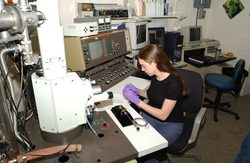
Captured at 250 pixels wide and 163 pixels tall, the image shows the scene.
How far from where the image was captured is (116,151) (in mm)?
928

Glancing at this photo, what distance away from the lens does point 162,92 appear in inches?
58.7

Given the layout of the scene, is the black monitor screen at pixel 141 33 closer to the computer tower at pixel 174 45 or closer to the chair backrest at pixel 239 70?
the computer tower at pixel 174 45

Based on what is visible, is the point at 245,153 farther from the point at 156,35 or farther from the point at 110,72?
the point at 156,35

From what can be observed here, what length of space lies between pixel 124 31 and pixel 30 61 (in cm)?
140

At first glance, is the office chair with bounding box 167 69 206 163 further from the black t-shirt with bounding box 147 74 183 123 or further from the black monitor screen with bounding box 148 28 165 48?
the black monitor screen with bounding box 148 28 165 48

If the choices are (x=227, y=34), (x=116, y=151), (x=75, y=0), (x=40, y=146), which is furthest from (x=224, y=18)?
(x=40, y=146)

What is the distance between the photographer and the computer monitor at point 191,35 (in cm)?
341

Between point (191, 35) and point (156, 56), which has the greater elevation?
point (191, 35)

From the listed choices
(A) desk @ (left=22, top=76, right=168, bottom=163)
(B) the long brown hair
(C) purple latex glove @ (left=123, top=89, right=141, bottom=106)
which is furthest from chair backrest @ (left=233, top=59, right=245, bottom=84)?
(A) desk @ (left=22, top=76, right=168, bottom=163)

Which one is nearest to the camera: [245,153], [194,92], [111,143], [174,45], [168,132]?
[245,153]

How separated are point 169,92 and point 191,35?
8.37ft

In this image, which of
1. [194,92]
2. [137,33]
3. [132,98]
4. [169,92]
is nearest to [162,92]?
[169,92]

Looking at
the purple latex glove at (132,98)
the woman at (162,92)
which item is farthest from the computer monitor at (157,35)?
the purple latex glove at (132,98)

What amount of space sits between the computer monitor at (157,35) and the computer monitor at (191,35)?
1.97 feet
